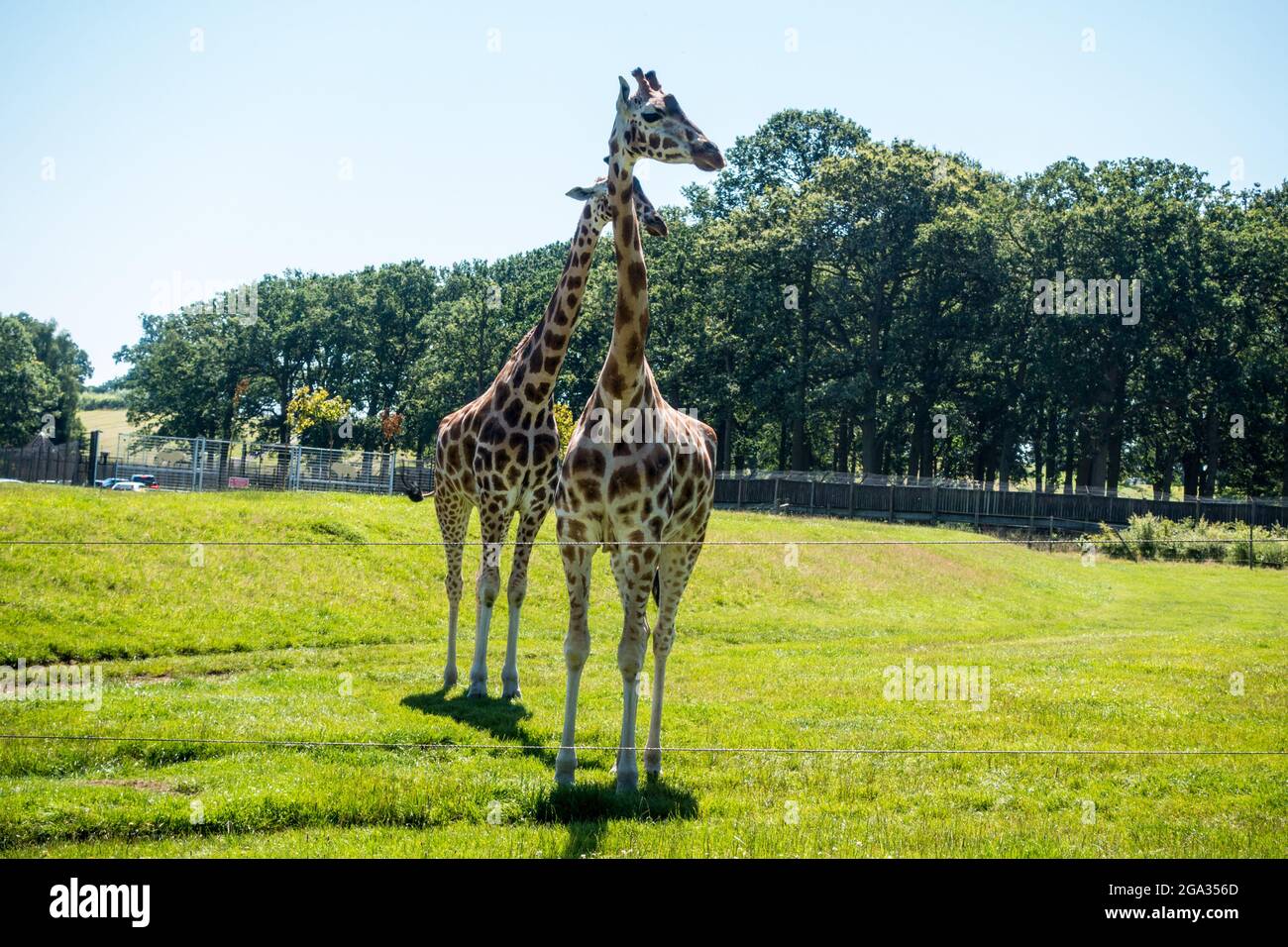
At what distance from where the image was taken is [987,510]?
2126 inches

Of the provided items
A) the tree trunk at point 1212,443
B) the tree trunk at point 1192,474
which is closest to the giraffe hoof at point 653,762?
the tree trunk at point 1212,443

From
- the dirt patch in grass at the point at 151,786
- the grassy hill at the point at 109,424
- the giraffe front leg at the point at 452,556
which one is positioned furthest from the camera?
the grassy hill at the point at 109,424

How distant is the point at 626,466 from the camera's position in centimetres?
845

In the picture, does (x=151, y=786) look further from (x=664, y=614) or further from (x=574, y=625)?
(x=664, y=614)

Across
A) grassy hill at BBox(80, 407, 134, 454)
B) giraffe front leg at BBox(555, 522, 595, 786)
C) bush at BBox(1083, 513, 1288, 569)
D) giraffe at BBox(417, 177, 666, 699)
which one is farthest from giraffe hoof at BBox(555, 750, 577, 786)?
grassy hill at BBox(80, 407, 134, 454)

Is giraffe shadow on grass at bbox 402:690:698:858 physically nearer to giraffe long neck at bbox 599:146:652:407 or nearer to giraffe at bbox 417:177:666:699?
giraffe at bbox 417:177:666:699

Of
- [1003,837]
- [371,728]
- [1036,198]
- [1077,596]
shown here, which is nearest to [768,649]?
[371,728]

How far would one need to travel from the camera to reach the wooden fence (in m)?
49.8

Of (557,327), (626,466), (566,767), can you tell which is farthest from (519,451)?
(566,767)

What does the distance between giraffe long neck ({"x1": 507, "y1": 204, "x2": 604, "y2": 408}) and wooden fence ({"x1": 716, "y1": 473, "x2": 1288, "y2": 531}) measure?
42.6 m

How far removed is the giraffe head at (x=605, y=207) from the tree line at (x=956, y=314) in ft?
145

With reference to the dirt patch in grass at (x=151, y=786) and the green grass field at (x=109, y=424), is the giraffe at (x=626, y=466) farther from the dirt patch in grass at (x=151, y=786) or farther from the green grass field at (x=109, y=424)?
the green grass field at (x=109, y=424)

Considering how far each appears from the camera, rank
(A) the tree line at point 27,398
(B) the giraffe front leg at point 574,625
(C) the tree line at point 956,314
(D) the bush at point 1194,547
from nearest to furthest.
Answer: (B) the giraffe front leg at point 574,625, (D) the bush at point 1194,547, (C) the tree line at point 956,314, (A) the tree line at point 27,398

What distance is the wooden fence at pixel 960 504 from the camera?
49.8 meters
